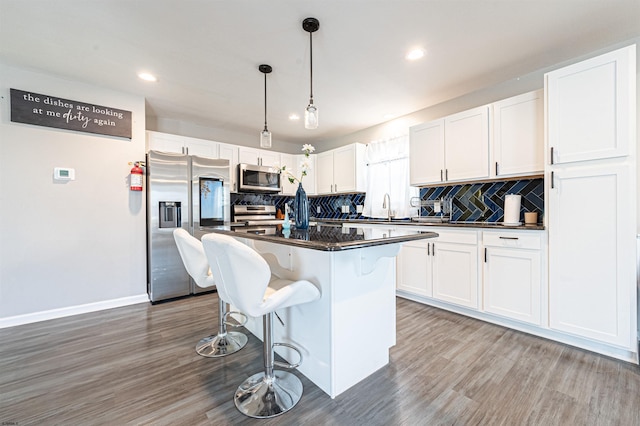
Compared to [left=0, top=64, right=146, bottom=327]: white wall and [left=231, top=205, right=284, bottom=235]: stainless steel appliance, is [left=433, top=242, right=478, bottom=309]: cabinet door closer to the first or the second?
[left=231, top=205, right=284, bottom=235]: stainless steel appliance

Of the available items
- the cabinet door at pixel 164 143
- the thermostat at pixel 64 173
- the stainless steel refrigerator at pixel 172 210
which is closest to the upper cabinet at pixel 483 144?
the stainless steel refrigerator at pixel 172 210

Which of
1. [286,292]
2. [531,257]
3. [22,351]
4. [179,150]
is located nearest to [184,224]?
[179,150]

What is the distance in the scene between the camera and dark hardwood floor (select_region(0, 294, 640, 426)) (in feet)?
4.52

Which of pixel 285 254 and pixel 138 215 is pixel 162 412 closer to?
pixel 285 254

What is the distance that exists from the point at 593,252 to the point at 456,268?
1033 mm

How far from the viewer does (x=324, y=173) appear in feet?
16.2

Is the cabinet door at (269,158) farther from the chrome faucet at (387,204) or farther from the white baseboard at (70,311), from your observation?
the white baseboard at (70,311)

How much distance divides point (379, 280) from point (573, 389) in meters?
1.30

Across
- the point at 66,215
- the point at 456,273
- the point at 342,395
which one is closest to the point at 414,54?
the point at 456,273

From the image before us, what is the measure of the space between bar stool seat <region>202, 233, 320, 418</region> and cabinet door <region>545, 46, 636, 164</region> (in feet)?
7.55

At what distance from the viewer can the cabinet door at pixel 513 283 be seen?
2229 mm

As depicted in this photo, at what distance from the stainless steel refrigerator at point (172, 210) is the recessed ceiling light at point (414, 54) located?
273 cm

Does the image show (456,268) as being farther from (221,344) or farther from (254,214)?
(254,214)

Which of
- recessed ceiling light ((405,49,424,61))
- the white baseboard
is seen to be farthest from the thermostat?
recessed ceiling light ((405,49,424,61))
